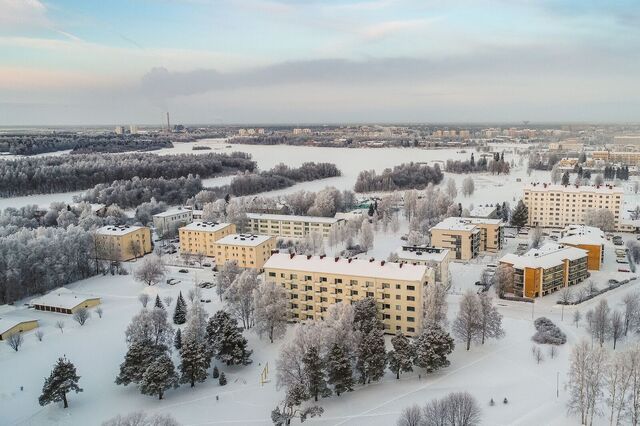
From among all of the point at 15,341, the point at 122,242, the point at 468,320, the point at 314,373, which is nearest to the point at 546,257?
the point at 468,320

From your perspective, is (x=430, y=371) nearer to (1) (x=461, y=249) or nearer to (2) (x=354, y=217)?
(1) (x=461, y=249)

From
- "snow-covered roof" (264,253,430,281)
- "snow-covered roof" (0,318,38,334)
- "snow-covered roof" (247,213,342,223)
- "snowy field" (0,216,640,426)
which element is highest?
"snow-covered roof" (264,253,430,281)

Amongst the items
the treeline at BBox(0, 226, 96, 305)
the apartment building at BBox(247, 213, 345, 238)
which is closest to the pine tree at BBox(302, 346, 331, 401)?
the treeline at BBox(0, 226, 96, 305)

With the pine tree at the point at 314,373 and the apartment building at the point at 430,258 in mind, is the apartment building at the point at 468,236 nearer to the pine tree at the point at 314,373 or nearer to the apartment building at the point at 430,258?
the apartment building at the point at 430,258

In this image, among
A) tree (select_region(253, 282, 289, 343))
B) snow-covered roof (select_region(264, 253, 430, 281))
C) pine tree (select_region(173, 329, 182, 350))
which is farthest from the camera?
snow-covered roof (select_region(264, 253, 430, 281))

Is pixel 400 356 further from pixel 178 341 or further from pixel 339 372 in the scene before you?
pixel 178 341

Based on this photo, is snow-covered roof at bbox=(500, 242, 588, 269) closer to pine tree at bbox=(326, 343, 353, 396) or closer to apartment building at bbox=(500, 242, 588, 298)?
apartment building at bbox=(500, 242, 588, 298)
